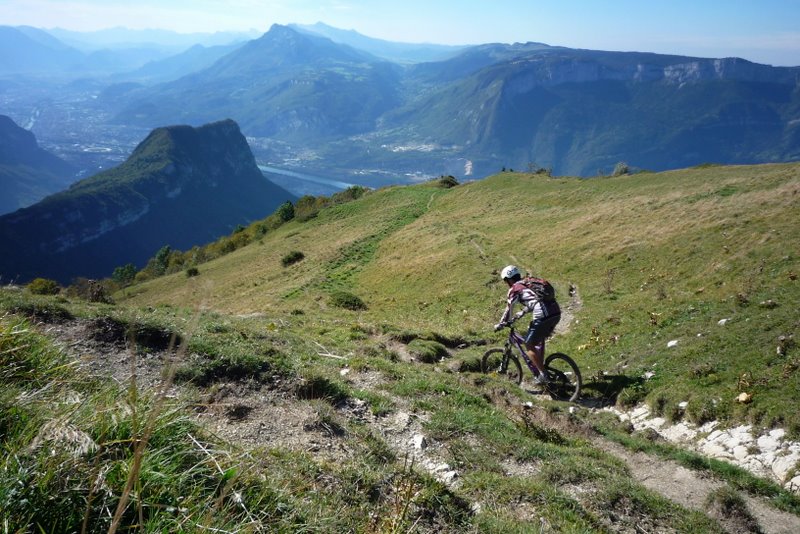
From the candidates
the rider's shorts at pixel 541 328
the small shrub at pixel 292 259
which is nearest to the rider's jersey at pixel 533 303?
the rider's shorts at pixel 541 328

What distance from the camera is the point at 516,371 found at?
43.5ft

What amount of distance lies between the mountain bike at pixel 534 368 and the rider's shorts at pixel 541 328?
38 cm

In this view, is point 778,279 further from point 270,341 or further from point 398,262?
point 398,262

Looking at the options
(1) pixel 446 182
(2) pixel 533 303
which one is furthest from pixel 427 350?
(1) pixel 446 182

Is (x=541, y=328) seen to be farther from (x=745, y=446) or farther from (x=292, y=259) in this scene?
(x=292, y=259)

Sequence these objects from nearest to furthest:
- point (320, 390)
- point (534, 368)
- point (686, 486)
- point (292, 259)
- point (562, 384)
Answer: point (686, 486)
point (320, 390)
point (534, 368)
point (562, 384)
point (292, 259)

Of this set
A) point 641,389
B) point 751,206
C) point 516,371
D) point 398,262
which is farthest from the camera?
point 398,262

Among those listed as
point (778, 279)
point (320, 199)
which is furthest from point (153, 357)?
point (320, 199)

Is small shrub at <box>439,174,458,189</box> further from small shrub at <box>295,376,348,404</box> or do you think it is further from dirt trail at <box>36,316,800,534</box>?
dirt trail at <box>36,316,800,534</box>

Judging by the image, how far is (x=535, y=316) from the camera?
1141cm

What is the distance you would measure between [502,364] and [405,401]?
16.7ft

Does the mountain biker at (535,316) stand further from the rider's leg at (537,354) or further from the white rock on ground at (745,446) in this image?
the white rock on ground at (745,446)

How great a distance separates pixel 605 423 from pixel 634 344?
4.79 metres

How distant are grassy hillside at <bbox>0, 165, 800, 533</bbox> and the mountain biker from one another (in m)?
1.06
